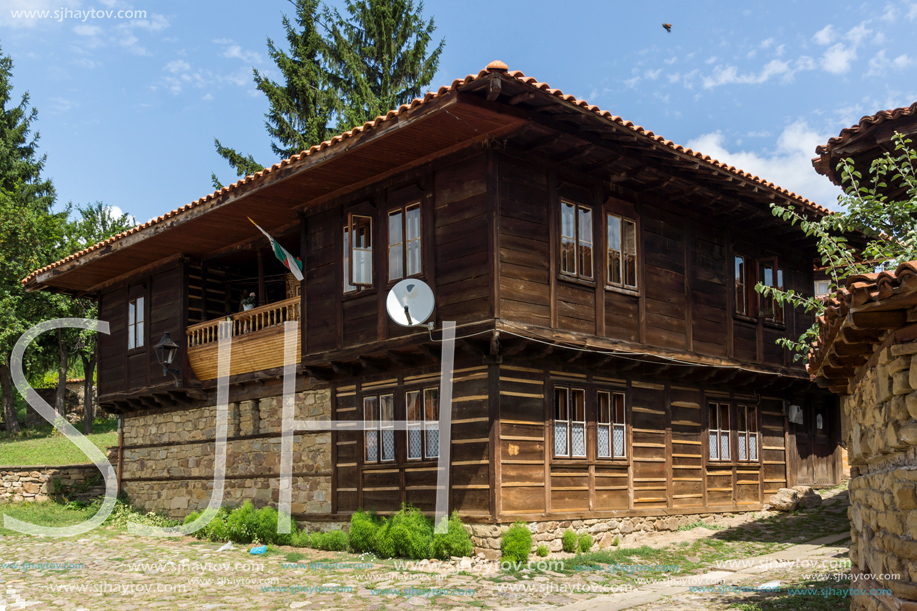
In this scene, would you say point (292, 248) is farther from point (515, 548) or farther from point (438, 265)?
point (515, 548)

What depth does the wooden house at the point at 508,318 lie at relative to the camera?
12.0 meters

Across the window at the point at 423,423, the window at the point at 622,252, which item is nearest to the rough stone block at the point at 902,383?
the window at the point at 423,423

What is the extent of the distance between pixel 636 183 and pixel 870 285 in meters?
9.39

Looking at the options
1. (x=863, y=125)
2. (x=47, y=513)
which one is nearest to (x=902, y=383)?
(x=863, y=125)

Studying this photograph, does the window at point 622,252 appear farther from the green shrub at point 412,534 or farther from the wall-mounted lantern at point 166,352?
the wall-mounted lantern at point 166,352

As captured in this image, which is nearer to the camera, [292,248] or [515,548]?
[515,548]

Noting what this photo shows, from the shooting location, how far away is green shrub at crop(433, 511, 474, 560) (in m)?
11.7

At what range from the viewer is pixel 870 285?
479 centimetres

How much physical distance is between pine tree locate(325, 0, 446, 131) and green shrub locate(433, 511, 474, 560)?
19.5 m

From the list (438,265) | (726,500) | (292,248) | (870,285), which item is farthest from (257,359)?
(870,285)

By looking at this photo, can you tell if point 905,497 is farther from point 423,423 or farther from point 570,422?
point 423,423

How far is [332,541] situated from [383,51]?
19669 millimetres

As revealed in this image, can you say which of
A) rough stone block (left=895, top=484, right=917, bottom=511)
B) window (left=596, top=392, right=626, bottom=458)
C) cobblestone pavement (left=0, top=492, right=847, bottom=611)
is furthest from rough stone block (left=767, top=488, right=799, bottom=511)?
rough stone block (left=895, top=484, right=917, bottom=511)

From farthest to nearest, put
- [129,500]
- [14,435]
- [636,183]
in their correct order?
[14,435]
[129,500]
[636,183]
